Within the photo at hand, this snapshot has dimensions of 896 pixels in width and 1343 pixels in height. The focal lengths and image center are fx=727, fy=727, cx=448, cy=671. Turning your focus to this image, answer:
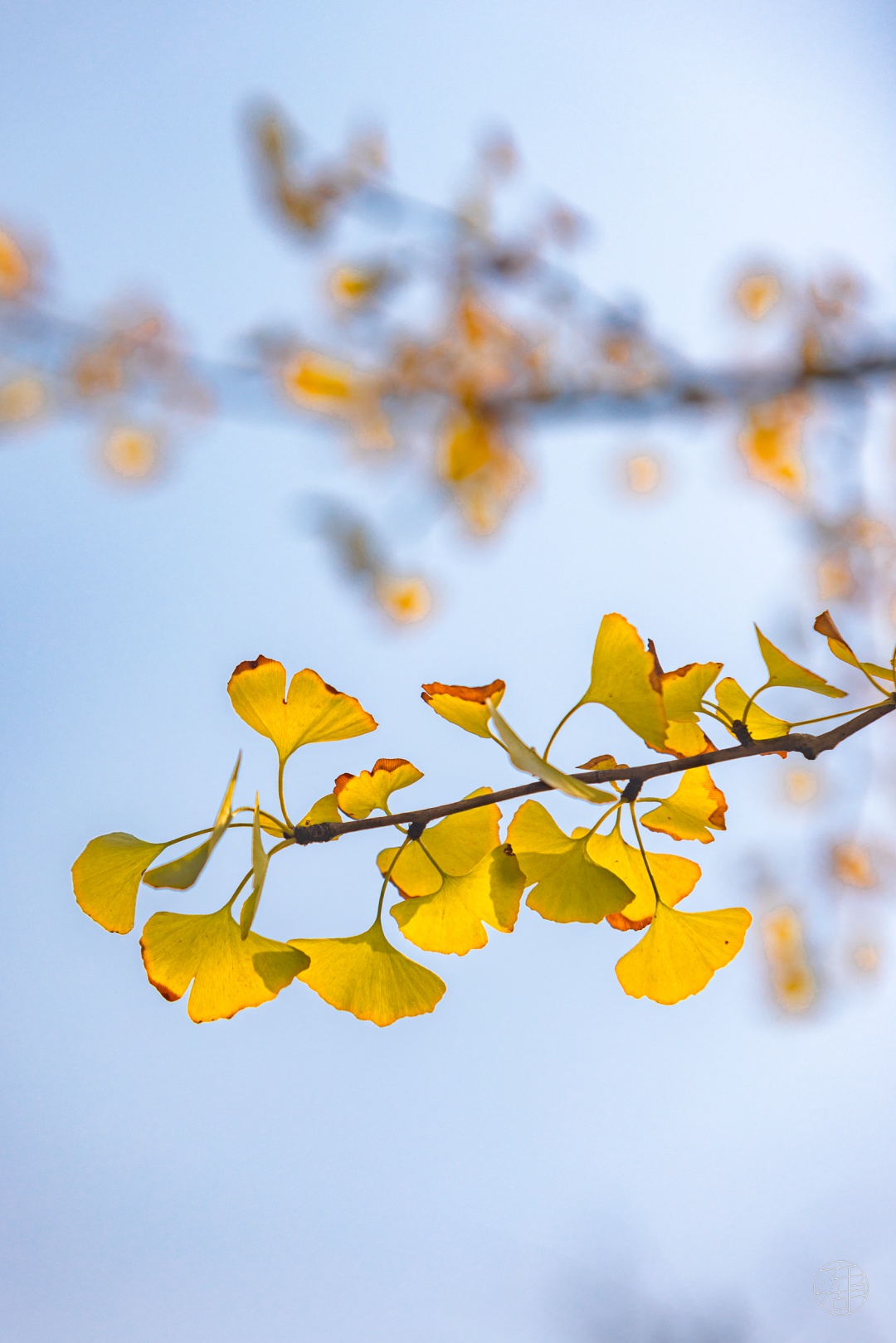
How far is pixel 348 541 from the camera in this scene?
1029mm

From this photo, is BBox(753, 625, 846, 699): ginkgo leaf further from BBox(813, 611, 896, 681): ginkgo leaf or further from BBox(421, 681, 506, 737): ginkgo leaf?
BBox(421, 681, 506, 737): ginkgo leaf

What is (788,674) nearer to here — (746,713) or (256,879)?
(746,713)

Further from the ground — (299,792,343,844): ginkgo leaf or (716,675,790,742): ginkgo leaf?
(716,675,790,742): ginkgo leaf

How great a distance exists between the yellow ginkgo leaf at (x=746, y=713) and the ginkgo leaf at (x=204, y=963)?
0.79 ft

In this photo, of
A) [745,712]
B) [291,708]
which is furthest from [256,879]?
[745,712]

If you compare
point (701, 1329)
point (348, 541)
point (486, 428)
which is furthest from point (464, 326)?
point (701, 1329)

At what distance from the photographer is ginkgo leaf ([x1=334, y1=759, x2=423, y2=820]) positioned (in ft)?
1.07

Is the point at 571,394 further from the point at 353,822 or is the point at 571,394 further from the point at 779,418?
the point at 353,822

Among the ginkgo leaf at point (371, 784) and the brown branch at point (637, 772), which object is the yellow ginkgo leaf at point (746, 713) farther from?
the ginkgo leaf at point (371, 784)

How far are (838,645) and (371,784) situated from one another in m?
0.21

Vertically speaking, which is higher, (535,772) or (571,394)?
(571,394)

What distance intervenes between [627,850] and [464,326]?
100cm

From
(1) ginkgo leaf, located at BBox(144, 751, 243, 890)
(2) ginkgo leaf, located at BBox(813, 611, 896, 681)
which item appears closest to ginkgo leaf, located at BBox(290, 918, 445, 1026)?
(1) ginkgo leaf, located at BBox(144, 751, 243, 890)

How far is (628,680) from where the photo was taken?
294 mm
